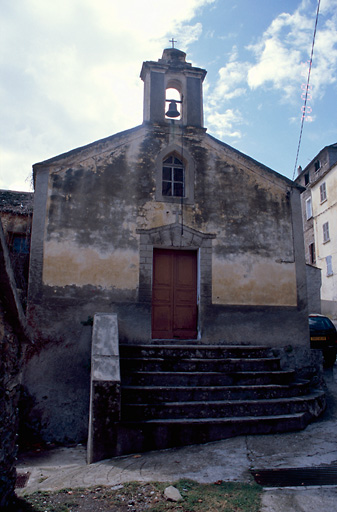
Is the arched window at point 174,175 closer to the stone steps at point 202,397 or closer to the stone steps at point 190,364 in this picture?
the stone steps at point 202,397

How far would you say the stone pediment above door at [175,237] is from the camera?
9.34 metres

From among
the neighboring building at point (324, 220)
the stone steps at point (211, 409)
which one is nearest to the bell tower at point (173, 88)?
the stone steps at point (211, 409)

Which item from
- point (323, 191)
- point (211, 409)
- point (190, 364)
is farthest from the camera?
point (323, 191)

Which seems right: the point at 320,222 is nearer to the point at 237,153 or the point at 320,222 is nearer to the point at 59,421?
the point at 237,153

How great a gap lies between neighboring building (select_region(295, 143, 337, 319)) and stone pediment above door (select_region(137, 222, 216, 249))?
672 inches

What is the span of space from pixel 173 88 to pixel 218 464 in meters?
9.58

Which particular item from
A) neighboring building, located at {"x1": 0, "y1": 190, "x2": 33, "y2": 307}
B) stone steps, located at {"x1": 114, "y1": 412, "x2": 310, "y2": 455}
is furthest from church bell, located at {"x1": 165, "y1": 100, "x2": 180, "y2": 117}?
stone steps, located at {"x1": 114, "y1": 412, "x2": 310, "y2": 455}

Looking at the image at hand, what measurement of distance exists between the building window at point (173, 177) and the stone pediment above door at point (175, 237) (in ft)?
3.09

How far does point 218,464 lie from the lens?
5031 mm

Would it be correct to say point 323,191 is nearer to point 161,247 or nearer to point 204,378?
point 161,247

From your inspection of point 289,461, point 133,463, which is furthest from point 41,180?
point 289,461

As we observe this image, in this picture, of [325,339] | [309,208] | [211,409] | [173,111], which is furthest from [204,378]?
[309,208]

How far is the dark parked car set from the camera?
1099 cm

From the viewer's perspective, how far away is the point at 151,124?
10.1m
